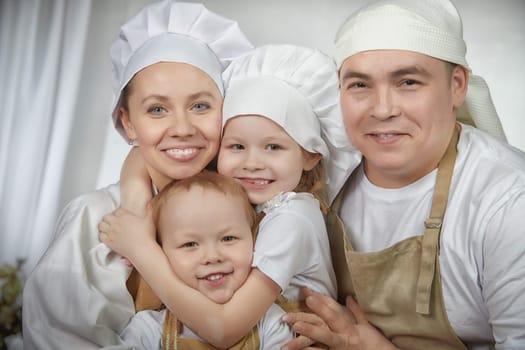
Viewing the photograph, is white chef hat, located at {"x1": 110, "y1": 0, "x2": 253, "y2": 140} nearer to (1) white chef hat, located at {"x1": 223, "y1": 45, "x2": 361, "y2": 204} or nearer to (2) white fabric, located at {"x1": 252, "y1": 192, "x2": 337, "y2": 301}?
(1) white chef hat, located at {"x1": 223, "y1": 45, "x2": 361, "y2": 204}

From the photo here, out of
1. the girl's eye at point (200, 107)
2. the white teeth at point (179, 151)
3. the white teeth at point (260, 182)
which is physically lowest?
the white teeth at point (260, 182)

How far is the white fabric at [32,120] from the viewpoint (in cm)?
125

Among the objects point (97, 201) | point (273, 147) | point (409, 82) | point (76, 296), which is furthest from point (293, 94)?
point (76, 296)

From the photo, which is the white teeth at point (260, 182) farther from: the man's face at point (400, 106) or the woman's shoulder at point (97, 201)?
the woman's shoulder at point (97, 201)

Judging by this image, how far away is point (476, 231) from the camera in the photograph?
103 centimetres

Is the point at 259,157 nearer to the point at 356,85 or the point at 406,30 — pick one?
the point at 356,85

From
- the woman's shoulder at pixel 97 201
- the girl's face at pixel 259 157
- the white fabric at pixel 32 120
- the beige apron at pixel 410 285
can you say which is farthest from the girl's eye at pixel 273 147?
the white fabric at pixel 32 120

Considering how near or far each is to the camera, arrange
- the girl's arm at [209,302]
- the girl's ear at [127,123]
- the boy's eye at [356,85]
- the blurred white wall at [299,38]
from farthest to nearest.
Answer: the blurred white wall at [299,38], the girl's ear at [127,123], the boy's eye at [356,85], the girl's arm at [209,302]

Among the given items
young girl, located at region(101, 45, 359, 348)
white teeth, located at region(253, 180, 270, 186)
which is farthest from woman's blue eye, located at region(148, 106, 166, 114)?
white teeth, located at region(253, 180, 270, 186)

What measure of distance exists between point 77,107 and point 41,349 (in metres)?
0.49

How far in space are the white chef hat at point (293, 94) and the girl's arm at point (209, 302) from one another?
28 cm

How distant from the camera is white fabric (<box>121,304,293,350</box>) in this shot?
1.05 meters

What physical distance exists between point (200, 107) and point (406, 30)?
0.40 m

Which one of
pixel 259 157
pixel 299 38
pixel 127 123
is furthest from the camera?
pixel 299 38
